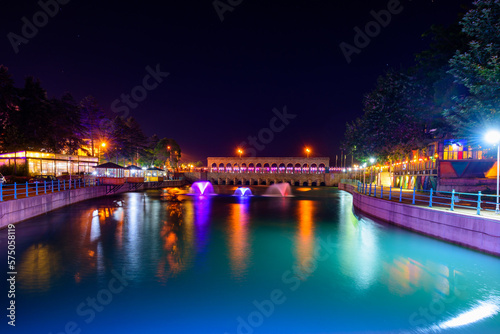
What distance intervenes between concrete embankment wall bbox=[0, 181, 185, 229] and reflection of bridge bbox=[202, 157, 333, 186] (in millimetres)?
67248

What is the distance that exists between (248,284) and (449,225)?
9924 mm

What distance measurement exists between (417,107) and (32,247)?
86.7 ft

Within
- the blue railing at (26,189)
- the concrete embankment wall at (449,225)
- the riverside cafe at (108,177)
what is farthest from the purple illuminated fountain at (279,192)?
the concrete embankment wall at (449,225)

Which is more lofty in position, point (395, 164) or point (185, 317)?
point (395, 164)

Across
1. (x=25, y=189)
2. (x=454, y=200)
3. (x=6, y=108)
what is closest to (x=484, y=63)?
(x=454, y=200)

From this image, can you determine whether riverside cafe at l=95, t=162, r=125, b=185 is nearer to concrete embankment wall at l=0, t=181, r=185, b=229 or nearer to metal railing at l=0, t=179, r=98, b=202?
metal railing at l=0, t=179, r=98, b=202

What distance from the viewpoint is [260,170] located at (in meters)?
115

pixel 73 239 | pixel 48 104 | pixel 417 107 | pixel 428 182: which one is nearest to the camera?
pixel 73 239

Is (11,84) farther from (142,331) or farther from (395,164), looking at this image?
(395,164)

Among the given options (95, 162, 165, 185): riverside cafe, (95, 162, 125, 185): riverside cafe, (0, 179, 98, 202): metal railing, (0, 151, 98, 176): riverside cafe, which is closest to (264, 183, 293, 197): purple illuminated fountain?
(95, 162, 165, 185): riverside cafe

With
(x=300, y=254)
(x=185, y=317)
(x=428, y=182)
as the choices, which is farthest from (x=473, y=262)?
(x=428, y=182)

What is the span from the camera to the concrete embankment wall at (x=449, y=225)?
1206 cm

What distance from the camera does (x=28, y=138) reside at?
1759 inches

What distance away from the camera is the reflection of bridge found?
102 meters
